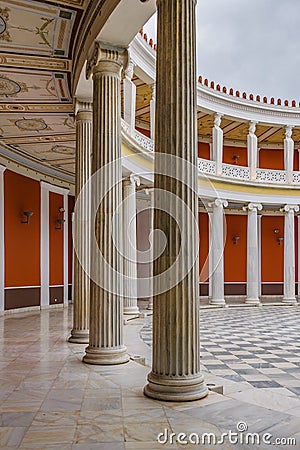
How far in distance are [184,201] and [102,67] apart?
330cm

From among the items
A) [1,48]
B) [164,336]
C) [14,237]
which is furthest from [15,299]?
[164,336]

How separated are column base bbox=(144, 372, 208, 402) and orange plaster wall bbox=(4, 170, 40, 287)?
38.4 feet

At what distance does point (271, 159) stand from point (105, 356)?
19523mm

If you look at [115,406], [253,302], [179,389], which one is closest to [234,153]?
[253,302]

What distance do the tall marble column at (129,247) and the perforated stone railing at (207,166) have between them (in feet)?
15.9

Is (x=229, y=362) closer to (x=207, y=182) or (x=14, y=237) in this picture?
(x=14, y=237)

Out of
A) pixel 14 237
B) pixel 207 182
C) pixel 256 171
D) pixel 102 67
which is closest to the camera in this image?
pixel 102 67

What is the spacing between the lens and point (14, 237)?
16547 millimetres

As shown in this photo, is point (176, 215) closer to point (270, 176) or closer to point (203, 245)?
point (270, 176)

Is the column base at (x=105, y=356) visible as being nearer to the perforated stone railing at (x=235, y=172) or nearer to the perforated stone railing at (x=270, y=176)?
the perforated stone railing at (x=235, y=172)

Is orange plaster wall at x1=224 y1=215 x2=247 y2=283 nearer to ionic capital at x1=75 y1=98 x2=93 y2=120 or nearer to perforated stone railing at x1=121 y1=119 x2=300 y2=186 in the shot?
perforated stone railing at x1=121 y1=119 x2=300 y2=186

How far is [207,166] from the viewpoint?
2044cm

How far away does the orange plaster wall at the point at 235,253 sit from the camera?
Result: 24.5m

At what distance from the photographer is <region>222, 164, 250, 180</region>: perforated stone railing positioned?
21062mm
